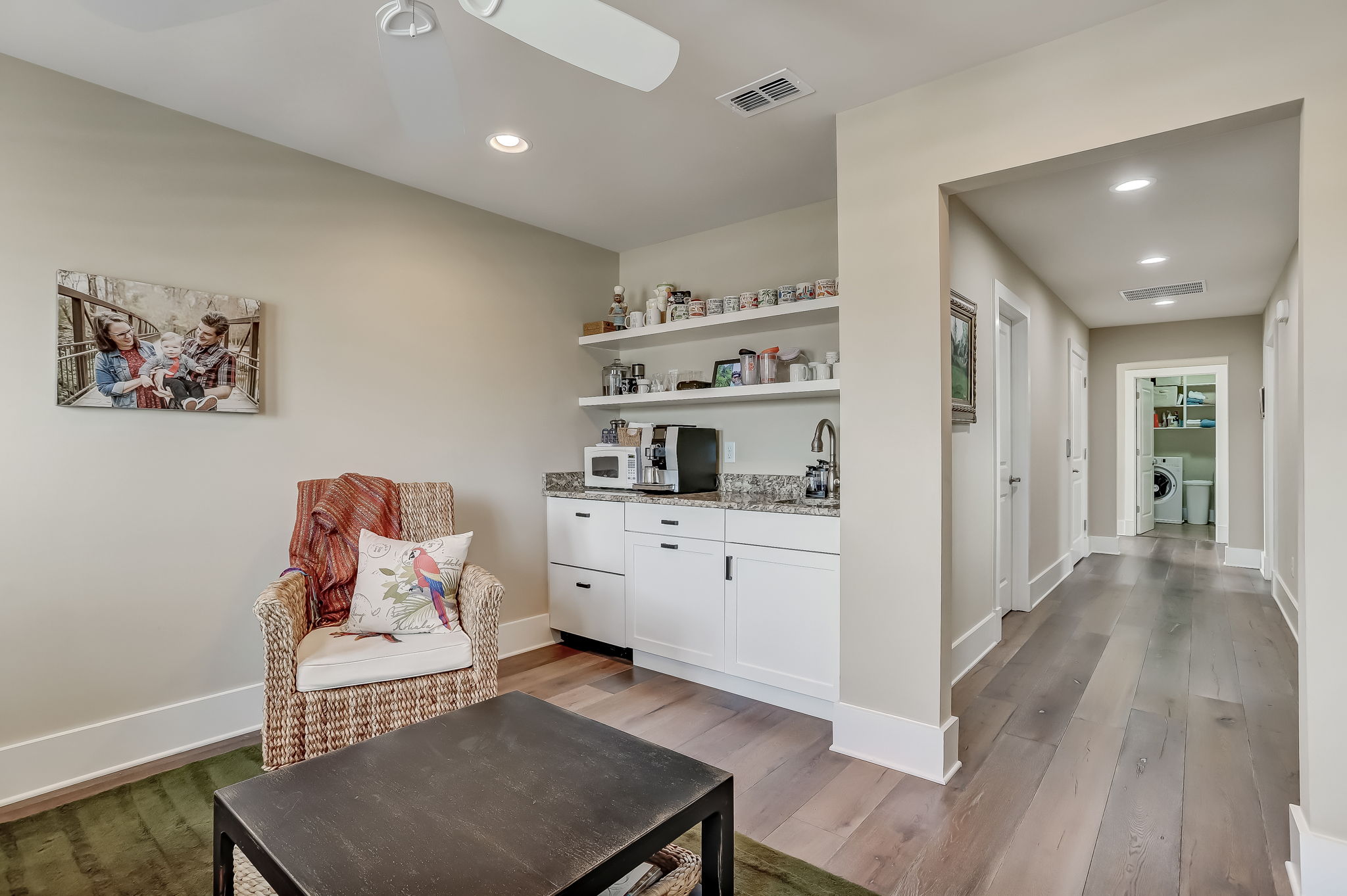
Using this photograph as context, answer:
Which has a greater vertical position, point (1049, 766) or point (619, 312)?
point (619, 312)

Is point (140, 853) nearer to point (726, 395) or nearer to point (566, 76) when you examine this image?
point (566, 76)

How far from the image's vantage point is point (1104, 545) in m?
6.72

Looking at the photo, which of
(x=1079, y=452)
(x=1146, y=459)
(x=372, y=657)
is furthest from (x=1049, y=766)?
(x=1146, y=459)

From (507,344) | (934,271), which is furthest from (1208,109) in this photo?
(507,344)

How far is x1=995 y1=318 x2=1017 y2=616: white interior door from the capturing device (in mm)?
3990

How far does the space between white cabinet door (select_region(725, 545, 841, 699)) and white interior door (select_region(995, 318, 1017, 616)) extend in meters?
1.79

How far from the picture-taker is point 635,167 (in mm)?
2939

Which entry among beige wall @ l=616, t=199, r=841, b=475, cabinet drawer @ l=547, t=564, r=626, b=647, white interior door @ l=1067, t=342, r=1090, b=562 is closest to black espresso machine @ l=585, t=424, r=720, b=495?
beige wall @ l=616, t=199, r=841, b=475

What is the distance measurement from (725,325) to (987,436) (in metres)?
1.60

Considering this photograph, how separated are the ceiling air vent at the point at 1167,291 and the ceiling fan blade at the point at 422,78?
17.2 feet

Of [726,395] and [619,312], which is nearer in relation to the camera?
[726,395]

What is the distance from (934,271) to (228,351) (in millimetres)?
2639

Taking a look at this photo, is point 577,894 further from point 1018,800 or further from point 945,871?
point 1018,800

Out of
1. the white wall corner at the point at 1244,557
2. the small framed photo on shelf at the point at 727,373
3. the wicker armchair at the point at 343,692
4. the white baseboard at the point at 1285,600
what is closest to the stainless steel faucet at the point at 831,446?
the small framed photo on shelf at the point at 727,373
